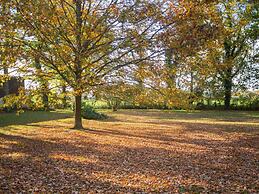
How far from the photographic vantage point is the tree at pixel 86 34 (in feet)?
36.9

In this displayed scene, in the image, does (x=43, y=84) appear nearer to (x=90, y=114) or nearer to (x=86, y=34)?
(x=86, y=34)

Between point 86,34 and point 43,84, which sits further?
point 43,84

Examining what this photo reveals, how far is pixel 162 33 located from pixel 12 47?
20.0 ft

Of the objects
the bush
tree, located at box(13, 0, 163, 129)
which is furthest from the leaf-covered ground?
the bush

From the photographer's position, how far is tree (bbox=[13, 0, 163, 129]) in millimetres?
11250

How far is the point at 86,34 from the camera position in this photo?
39.4ft

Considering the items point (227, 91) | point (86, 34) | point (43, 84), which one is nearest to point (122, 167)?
point (86, 34)

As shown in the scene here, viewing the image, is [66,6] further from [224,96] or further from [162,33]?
[224,96]

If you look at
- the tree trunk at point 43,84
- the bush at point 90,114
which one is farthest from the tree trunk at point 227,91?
the tree trunk at point 43,84

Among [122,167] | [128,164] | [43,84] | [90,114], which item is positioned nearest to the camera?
[122,167]

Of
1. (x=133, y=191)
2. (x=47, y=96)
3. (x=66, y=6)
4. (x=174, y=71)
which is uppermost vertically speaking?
(x=66, y=6)

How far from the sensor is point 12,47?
11.6 metres

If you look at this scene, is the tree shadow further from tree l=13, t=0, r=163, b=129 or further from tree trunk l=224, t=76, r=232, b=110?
tree trunk l=224, t=76, r=232, b=110

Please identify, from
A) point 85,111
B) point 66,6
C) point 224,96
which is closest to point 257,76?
point 224,96
